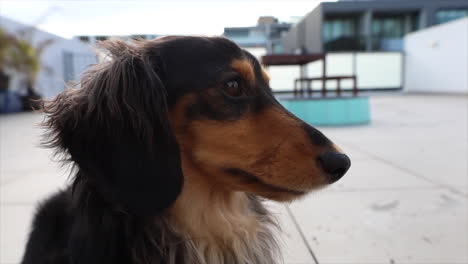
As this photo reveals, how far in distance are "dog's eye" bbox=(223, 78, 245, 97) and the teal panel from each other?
7076 mm

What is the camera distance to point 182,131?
159 cm

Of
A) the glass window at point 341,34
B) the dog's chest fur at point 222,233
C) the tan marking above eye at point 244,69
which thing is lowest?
the dog's chest fur at point 222,233

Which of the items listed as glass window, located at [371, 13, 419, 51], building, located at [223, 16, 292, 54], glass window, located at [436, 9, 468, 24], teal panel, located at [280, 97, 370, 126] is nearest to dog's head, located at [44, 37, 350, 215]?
teal panel, located at [280, 97, 370, 126]

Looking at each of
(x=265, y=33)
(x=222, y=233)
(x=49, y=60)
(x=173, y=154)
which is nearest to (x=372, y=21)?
(x=265, y=33)

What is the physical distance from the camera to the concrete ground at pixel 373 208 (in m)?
2.32

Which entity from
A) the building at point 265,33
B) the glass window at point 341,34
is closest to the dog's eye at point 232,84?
the glass window at point 341,34

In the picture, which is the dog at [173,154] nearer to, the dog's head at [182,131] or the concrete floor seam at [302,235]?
the dog's head at [182,131]

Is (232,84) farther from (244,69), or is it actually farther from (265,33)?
(265,33)

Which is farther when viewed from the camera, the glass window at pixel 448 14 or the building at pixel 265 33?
the building at pixel 265 33

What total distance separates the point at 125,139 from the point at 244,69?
605 mm

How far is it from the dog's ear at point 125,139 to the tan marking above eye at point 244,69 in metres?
0.34

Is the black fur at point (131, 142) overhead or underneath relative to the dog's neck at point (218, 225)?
overhead

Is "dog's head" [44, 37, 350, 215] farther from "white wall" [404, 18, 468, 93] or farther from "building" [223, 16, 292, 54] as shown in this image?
"building" [223, 16, 292, 54]

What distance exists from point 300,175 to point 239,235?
522 millimetres
